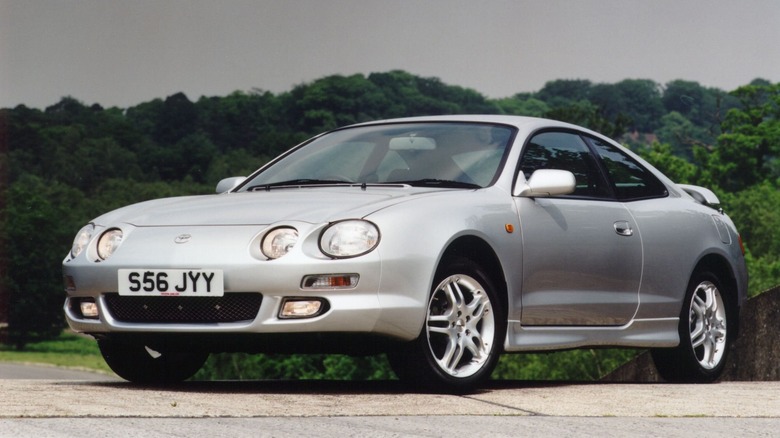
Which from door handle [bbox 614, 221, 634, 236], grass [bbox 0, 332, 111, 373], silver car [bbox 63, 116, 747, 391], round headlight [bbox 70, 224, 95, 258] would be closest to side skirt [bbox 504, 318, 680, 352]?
silver car [bbox 63, 116, 747, 391]

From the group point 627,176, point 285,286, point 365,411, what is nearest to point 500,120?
point 627,176

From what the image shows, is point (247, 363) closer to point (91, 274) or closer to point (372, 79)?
point (372, 79)

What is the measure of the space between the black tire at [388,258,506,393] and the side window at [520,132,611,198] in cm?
103

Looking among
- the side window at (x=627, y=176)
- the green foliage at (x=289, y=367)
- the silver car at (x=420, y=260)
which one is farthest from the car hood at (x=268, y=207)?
the green foliage at (x=289, y=367)

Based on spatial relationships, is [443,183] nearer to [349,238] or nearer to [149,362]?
[349,238]

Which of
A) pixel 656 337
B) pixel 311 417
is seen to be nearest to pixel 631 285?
pixel 656 337

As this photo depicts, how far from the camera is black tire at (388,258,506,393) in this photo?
633cm

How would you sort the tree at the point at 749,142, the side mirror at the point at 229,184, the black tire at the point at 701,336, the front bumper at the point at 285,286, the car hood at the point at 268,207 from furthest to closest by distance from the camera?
the tree at the point at 749,142, the black tire at the point at 701,336, the side mirror at the point at 229,184, the car hood at the point at 268,207, the front bumper at the point at 285,286

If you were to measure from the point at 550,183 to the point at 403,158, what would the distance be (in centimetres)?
84

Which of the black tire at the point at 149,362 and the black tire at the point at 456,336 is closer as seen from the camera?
the black tire at the point at 456,336

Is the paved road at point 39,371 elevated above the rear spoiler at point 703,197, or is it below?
below

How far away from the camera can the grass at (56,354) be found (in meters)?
87.5

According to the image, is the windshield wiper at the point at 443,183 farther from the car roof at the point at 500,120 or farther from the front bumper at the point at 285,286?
the front bumper at the point at 285,286

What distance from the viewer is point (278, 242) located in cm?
615
